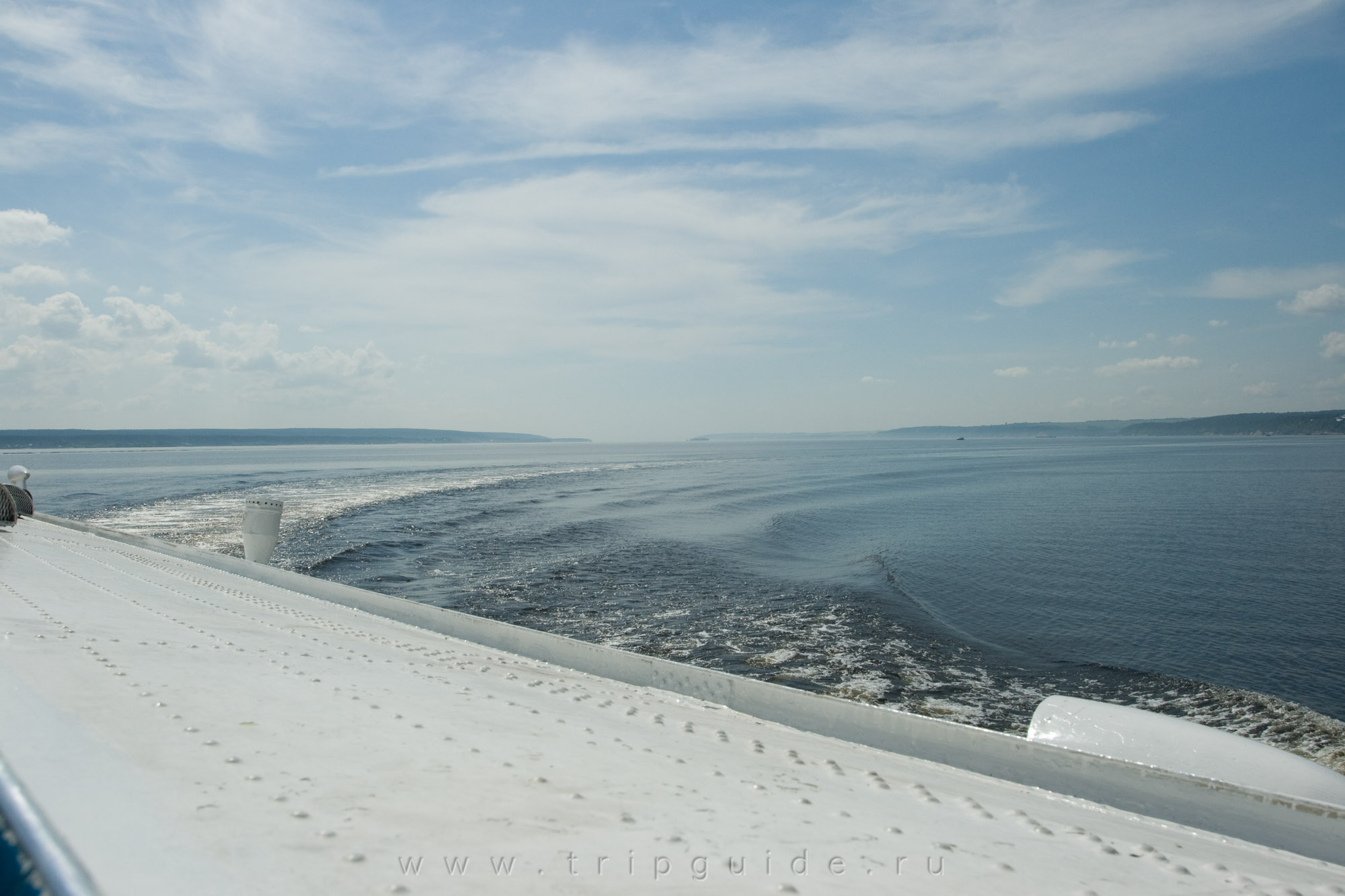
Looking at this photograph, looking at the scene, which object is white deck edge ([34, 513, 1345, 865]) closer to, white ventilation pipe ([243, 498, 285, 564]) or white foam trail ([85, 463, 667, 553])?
white ventilation pipe ([243, 498, 285, 564])

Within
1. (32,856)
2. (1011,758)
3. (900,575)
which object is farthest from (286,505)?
(32,856)

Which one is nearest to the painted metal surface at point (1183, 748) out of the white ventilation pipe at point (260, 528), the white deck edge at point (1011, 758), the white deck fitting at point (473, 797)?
the white deck edge at point (1011, 758)

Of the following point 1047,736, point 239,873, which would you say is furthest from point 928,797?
point 239,873

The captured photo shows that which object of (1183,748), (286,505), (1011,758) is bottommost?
(286,505)

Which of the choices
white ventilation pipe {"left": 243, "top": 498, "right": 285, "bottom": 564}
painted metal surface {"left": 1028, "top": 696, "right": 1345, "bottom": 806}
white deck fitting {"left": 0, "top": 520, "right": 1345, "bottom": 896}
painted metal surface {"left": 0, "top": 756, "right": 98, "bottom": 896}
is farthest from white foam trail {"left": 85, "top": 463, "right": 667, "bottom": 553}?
painted metal surface {"left": 1028, "top": 696, "right": 1345, "bottom": 806}

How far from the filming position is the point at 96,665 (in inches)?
141

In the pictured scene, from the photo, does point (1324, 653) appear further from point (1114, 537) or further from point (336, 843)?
point (336, 843)

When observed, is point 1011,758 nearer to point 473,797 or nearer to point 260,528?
point 473,797

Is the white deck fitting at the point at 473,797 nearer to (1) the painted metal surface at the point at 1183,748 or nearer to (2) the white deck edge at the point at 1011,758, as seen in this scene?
(2) the white deck edge at the point at 1011,758

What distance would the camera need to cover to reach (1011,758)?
4395 millimetres

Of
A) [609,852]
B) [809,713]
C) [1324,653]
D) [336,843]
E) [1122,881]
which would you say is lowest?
[1324,653]

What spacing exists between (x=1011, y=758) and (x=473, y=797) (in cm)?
336

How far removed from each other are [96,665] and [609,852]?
9.63 ft

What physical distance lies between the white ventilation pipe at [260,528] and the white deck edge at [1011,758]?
921cm
